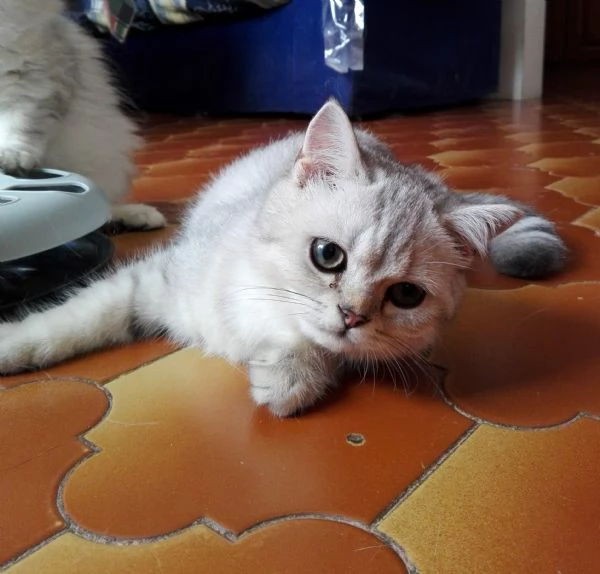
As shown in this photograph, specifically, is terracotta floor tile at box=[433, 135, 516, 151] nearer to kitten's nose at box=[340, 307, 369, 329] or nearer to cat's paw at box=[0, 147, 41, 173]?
cat's paw at box=[0, 147, 41, 173]

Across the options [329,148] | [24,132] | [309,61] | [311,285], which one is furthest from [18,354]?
[309,61]

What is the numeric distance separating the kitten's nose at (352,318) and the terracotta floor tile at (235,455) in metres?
0.16

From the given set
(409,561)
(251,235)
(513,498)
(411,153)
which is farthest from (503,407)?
(411,153)

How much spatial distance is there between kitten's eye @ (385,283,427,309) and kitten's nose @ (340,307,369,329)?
61mm

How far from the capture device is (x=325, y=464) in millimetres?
921

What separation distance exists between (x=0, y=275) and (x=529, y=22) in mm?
5053

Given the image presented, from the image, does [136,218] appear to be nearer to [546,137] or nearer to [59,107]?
[59,107]

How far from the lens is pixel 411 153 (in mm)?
3242

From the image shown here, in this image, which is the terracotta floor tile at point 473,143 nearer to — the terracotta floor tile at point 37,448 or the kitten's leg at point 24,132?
the kitten's leg at point 24,132

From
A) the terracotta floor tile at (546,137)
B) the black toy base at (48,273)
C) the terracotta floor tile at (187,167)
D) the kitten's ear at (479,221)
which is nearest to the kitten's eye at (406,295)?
the kitten's ear at (479,221)

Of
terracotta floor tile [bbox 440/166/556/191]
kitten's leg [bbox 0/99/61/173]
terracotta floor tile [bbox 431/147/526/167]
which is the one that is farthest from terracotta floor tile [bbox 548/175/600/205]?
kitten's leg [bbox 0/99/61/173]

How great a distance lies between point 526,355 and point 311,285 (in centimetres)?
47

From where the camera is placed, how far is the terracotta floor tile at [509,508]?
750 millimetres

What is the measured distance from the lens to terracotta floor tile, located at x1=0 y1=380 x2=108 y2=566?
0.80 metres
